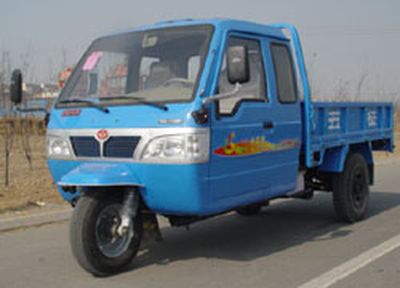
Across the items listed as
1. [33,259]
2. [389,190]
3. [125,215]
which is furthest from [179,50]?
[389,190]

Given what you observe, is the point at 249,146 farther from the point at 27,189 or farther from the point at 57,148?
the point at 27,189

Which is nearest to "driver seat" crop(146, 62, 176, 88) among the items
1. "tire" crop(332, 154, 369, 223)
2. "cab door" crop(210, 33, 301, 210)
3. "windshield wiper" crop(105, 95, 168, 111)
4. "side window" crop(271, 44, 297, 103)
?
"windshield wiper" crop(105, 95, 168, 111)

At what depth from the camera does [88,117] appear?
5809 millimetres

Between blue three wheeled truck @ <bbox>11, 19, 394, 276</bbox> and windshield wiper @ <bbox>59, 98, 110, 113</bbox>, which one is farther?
windshield wiper @ <bbox>59, 98, 110, 113</bbox>

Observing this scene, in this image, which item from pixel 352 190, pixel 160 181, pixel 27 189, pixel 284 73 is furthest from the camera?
pixel 27 189

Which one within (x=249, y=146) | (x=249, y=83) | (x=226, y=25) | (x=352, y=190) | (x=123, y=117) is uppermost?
(x=226, y=25)

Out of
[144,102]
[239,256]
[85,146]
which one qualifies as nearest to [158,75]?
[144,102]

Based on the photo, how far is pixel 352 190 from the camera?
8219 mm

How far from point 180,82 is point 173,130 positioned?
27.8 inches

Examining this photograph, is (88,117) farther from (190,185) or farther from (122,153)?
(190,185)

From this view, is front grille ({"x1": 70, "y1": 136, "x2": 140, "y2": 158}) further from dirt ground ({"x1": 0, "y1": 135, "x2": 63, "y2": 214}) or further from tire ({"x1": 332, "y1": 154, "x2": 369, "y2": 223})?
tire ({"x1": 332, "y1": 154, "x2": 369, "y2": 223})

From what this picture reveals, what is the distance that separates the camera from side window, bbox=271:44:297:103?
660 cm

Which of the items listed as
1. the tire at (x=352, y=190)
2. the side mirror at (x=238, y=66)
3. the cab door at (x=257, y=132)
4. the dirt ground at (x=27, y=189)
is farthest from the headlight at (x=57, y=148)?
the tire at (x=352, y=190)

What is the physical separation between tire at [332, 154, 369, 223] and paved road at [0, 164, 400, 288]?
0.60 ft
